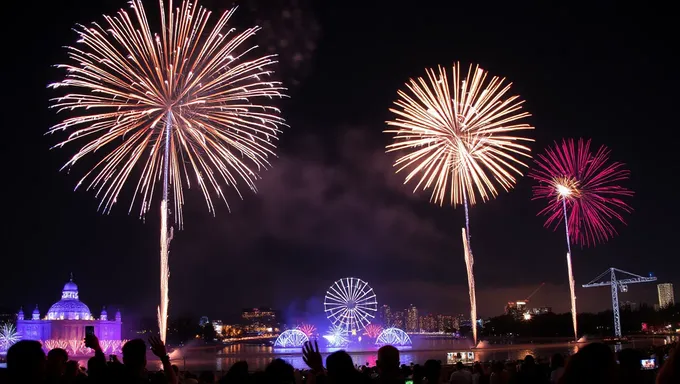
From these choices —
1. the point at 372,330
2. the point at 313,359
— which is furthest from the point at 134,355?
the point at 372,330

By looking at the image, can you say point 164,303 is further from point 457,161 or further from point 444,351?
point 444,351

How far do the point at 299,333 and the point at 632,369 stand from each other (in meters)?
77.4

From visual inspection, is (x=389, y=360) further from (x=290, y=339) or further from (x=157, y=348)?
(x=290, y=339)

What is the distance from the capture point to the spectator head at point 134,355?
536cm

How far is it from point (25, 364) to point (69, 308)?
106m

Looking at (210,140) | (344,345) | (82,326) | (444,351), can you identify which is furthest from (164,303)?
(82,326)

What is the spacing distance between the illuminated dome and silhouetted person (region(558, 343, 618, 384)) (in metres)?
106

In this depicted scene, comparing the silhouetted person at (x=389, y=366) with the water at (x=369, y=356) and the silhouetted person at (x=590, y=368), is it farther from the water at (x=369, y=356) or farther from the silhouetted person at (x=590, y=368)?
the water at (x=369, y=356)

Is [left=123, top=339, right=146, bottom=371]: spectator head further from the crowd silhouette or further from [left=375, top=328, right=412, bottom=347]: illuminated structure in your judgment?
[left=375, top=328, right=412, bottom=347]: illuminated structure

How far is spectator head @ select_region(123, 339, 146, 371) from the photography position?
5359 mm

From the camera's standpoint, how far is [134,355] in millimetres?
5445

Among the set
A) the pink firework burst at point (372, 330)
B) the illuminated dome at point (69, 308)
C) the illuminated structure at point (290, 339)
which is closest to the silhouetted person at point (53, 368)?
the illuminated structure at point (290, 339)

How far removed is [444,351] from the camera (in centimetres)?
Result: 6788

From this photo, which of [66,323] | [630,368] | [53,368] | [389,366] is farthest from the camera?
[66,323]
